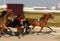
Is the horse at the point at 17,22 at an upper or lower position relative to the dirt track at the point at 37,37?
upper

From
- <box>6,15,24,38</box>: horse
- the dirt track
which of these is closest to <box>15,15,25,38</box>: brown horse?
<box>6,15,24,38</box>: horse

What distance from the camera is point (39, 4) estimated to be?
43.3 m

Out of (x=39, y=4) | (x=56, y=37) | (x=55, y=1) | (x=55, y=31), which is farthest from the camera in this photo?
(x=39, y=4)

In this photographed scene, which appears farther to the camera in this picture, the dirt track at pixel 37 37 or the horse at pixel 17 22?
the horse at pixel 17 22

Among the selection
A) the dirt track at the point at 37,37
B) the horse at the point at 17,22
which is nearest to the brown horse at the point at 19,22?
the horse at the point at 17,22

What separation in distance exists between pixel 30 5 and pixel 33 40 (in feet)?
103

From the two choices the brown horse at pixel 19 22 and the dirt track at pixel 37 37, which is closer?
the dirt track at pixel 37 37

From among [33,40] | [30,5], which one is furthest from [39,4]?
[33,40]

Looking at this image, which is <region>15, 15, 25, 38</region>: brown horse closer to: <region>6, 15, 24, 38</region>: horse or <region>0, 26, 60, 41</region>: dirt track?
<region>6, 15, 24, 38</region>: horse

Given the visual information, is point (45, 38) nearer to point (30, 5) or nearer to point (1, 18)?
point (1, 18)

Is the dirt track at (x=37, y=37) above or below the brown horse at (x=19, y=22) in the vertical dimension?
below

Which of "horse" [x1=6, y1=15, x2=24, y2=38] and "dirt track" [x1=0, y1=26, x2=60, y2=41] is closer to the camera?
"dirt track" [x1=0, y1=26, x2=60, y2=41]

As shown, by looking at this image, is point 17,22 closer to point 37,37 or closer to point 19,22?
point 19,22

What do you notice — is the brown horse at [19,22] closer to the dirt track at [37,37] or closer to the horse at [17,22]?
the horse at [17,22]
